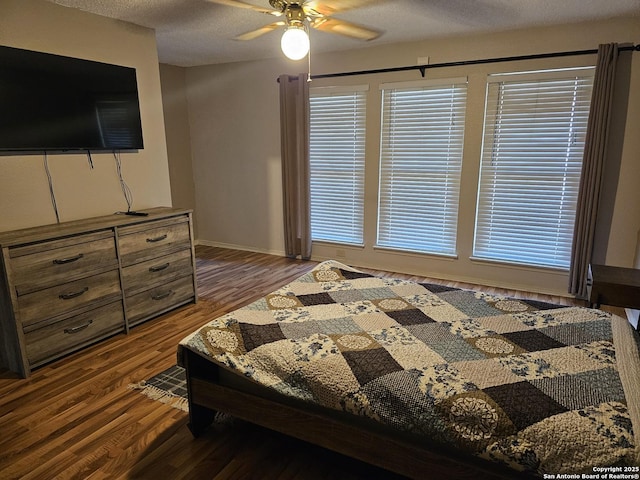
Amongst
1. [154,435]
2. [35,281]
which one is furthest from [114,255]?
[154,435]

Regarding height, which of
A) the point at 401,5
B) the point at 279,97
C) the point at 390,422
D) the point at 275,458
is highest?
the point at 401,5

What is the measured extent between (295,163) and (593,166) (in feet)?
10.4

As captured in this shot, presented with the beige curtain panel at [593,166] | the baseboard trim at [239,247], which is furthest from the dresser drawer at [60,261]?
the beige curtain panel at [593,166]

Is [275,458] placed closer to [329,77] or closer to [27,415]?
[27,415]

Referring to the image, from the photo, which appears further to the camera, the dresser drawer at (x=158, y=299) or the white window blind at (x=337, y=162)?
the white window blind at (x=337, y=162)

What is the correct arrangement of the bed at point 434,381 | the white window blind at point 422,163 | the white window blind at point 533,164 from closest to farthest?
the bed at point 434,381 < the white window blind at point 533,164 < the white window blind at point 422,163

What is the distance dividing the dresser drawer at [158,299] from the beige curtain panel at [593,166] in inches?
145

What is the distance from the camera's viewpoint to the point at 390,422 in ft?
5.02

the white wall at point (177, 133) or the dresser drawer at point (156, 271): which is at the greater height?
the white wall at point (177, 133)

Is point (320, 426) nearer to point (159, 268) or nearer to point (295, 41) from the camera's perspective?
point (295, 41)

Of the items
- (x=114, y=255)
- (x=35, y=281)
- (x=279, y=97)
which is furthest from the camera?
(x=279, y=97)

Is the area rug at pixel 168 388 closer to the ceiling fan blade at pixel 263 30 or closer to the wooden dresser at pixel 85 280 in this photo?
the wooden dresser at pixel 85 280

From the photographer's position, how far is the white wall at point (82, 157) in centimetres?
283

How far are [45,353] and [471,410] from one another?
274cm
